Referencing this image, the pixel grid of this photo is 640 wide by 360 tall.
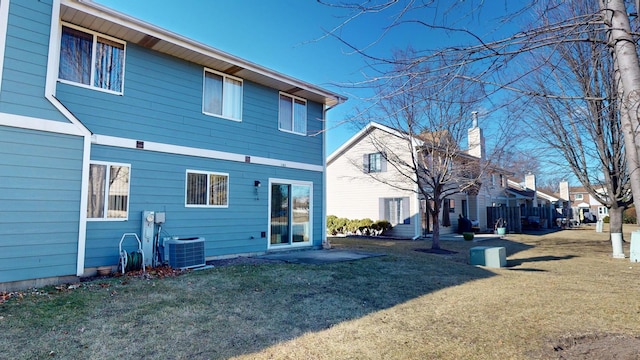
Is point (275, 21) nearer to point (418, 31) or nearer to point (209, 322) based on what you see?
point (418, 31)

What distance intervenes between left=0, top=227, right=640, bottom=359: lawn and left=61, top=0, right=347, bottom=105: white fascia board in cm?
522

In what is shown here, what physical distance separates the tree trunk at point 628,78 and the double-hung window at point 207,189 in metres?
8.17

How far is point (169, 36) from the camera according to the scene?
7.84 m

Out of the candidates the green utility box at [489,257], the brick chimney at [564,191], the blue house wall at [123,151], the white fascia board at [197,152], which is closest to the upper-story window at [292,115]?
the blue house wall at [123,151]

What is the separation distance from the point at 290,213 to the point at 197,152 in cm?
358

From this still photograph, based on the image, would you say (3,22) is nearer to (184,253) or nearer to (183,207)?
(183,207)

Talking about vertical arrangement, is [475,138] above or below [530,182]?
below

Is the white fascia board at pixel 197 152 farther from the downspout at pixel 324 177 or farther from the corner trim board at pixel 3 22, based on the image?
the corner trim board at pixel 3 22

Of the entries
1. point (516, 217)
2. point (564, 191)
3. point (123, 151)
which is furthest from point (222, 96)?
point (564, 191)

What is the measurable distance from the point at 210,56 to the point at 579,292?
942 cm

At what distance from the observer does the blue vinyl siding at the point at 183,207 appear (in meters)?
7.13

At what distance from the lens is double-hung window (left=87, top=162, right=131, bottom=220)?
22.9 ft

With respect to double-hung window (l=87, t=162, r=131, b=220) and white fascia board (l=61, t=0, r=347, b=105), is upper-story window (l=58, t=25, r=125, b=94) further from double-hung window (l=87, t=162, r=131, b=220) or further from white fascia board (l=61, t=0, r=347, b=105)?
double-hung window (l=87, t=162, r=131, b=220)

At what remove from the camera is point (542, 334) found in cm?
411
